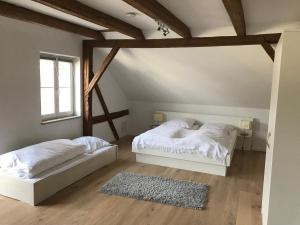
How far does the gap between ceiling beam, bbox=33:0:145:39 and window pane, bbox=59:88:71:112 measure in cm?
165

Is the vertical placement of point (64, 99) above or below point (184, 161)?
above

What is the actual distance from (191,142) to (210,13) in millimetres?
1960

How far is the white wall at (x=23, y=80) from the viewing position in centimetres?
339

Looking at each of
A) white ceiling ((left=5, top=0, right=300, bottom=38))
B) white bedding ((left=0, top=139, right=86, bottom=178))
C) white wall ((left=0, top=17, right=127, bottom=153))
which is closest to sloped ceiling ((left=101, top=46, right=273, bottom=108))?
white ceiling ((left=5, top=0, right=300, bottom=38))

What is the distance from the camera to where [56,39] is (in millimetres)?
4168

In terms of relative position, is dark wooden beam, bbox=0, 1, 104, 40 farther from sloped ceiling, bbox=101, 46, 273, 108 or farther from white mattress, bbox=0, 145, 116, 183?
white mattress, bbox=0, 145, 116, 183

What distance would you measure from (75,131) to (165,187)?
2.18m

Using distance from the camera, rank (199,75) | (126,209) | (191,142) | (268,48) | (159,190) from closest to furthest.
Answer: (126,209) → (159,190) → (268,48) → (191,142) → (199,75)

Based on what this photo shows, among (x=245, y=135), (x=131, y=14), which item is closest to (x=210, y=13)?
(x=131, y=14)

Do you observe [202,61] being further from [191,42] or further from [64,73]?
[64,73]

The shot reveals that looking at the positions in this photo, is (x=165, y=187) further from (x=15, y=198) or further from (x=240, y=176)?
(x=15, y=198)

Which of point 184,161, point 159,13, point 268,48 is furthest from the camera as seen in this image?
point 184,161

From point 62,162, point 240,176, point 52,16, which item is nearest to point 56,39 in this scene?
point 52,16

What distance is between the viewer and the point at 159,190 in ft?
11.0
